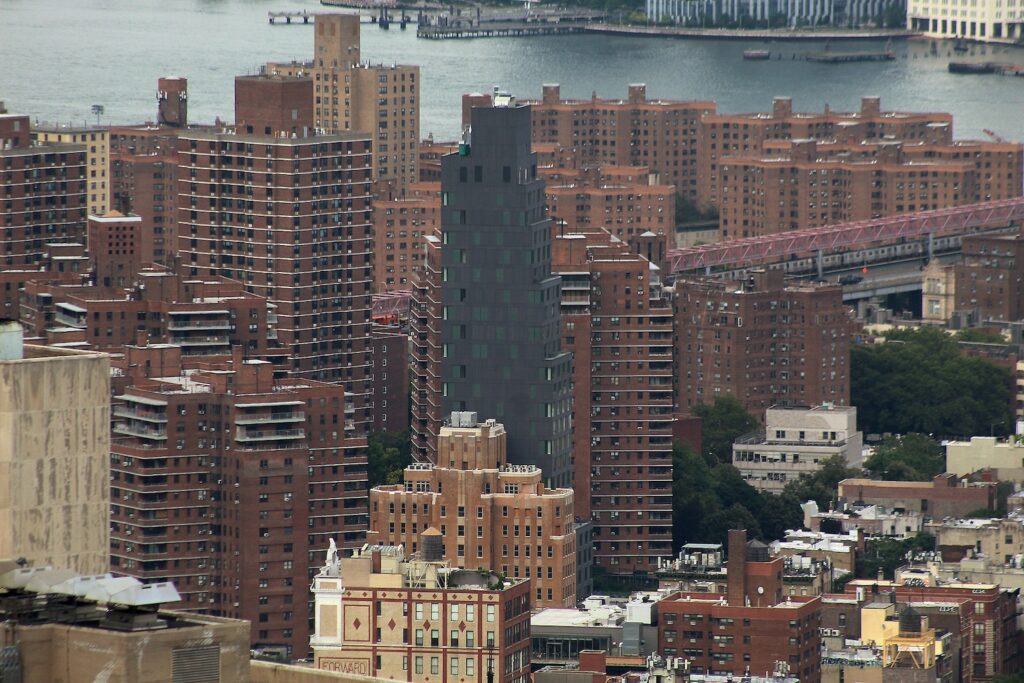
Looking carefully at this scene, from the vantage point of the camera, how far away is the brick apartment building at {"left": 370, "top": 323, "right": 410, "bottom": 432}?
316 ft

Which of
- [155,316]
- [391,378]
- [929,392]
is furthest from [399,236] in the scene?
[155,316]

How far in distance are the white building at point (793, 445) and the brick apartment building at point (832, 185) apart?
49682mm

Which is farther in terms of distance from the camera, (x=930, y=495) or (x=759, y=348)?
(x=759, y=348)

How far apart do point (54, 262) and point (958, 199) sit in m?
65.6

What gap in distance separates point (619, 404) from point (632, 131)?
74.1m

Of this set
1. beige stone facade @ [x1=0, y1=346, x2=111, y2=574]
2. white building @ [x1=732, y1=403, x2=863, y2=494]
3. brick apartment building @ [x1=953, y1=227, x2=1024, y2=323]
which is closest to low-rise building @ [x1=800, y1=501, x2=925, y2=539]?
white building @ [x1=732, y1=403, x2=863, y2=494]

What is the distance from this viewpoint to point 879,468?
3740 inches

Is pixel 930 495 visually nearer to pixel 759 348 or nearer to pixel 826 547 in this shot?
pixel 826 547

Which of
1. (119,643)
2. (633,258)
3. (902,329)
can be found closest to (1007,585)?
(633,258)

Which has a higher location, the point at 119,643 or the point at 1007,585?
the point at 119,643

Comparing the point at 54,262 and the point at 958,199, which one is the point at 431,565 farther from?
the point at 958,199

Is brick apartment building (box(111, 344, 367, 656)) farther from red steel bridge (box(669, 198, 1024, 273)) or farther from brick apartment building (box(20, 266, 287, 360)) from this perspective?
red steel bridge (box(669, 198, 1024, 273))

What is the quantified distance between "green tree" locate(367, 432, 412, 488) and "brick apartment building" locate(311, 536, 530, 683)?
21031 millimetres

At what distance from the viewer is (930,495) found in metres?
88.4
